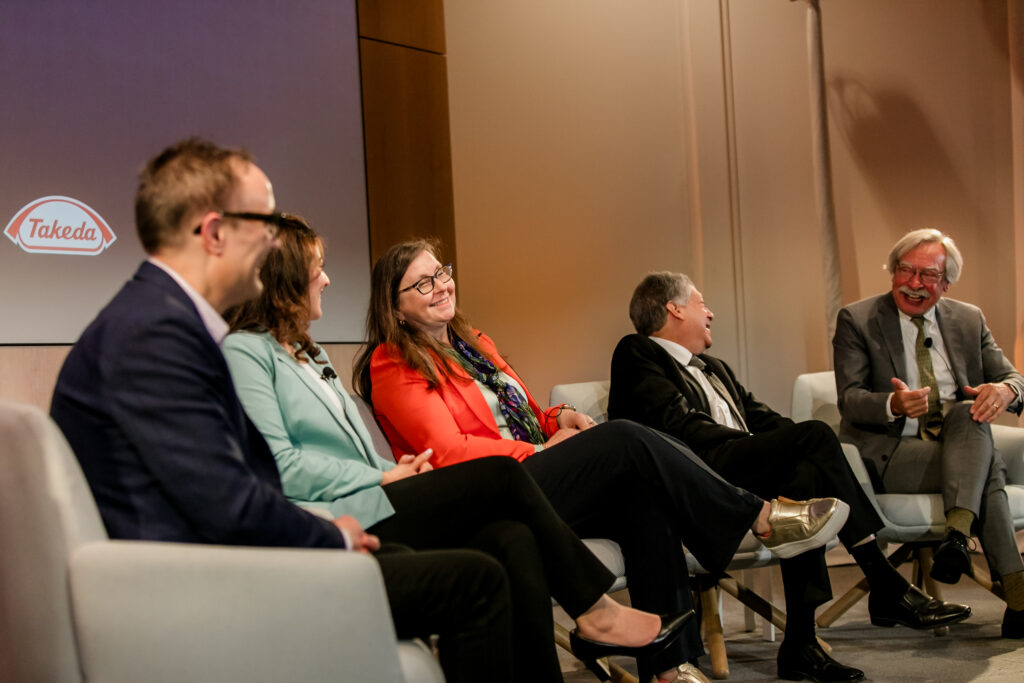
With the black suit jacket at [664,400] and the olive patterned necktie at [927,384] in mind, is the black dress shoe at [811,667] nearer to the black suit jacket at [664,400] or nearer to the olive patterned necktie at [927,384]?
the black suit jacket at [664,400]

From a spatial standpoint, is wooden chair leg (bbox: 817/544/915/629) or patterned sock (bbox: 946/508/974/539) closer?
patterned sock (bbox: 946/508/974/539)

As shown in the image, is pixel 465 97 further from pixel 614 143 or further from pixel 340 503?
pixel 340 503

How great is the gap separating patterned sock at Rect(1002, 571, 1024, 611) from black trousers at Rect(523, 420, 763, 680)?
1193 mm

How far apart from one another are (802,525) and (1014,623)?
1070mm

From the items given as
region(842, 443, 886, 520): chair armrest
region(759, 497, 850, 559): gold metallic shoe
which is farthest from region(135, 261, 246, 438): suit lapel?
region(842, 443, 886, 520): chair armrest

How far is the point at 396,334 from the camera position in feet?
9.50

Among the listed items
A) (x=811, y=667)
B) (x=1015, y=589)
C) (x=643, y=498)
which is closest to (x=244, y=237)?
(x=643, y=498)

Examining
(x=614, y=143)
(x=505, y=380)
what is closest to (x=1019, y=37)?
(x=614, y=143)

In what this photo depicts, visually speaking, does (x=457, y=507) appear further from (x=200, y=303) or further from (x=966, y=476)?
(x=966, y=476)

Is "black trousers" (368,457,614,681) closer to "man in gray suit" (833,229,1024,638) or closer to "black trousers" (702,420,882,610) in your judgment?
"black trousers" (702,420,882,610)

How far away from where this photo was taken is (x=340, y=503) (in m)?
2.06

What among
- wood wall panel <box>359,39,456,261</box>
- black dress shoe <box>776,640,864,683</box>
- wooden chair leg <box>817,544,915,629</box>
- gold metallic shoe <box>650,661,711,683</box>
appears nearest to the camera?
gold metallic shoe <box>650,661,711,683</box>

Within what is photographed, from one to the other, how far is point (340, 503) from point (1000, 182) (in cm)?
416

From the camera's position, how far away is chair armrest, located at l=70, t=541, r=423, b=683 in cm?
138
